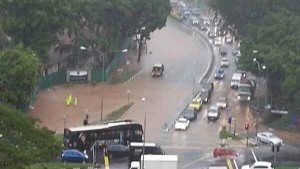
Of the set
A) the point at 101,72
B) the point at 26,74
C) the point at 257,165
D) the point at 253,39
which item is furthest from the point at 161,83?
the point at 257,165

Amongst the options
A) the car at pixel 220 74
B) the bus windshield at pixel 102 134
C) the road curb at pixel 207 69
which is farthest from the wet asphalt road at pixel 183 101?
the bus windshield at pixel 102 134

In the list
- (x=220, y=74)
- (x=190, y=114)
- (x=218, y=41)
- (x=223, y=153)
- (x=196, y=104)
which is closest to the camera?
(x=223, y=153)

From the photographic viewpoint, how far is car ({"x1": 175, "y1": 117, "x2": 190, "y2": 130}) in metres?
61.4

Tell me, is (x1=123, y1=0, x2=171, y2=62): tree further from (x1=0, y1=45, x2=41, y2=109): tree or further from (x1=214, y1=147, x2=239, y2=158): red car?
(x1=214, y1=147, x2=239, y2=158): red car

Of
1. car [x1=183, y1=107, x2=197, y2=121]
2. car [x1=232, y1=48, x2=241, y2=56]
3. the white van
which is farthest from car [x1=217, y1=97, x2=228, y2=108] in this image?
car [x1=232, y1=48, x2=241, y2=56]

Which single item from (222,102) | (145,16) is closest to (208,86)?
(222,102)

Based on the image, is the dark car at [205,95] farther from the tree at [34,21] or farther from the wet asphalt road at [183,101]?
the tree at [34,21]

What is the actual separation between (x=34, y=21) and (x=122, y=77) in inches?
582

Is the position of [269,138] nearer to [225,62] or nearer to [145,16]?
[145,16]

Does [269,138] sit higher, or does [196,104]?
[196,104]

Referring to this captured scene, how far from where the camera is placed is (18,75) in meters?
56.7

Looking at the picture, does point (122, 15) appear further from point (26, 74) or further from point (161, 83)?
point (26, 74)

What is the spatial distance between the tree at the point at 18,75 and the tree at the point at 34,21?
1100 centimetres

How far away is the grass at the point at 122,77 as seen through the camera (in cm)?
7853
